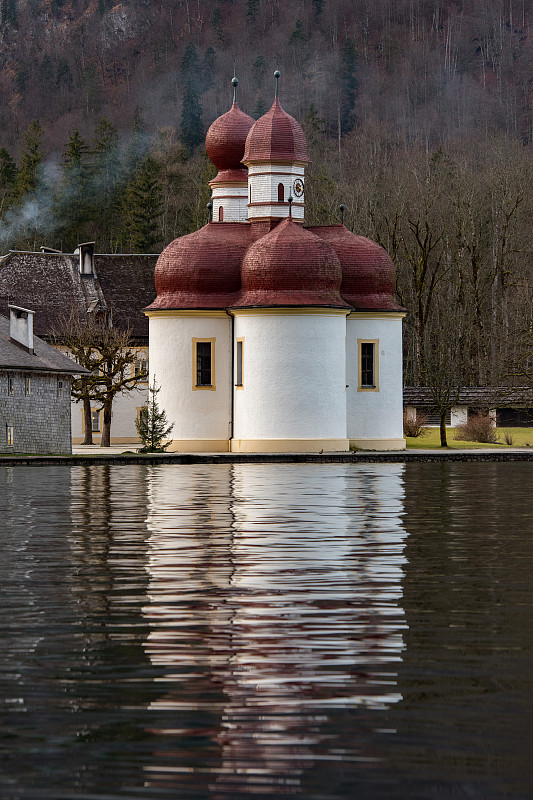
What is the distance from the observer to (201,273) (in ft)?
179

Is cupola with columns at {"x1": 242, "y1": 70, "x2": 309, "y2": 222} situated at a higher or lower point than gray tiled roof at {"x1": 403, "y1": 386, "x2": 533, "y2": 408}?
higher

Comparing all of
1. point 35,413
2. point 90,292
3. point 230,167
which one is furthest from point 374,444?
point 90,292

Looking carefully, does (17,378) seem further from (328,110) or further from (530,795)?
(328,110)

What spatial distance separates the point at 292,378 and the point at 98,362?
10.4 meters

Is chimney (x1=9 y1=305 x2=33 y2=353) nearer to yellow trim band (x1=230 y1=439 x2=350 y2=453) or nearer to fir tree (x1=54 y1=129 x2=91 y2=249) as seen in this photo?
yellow trim band (x1=230 y1=439 x2=350 y2=453)

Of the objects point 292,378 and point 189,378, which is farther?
point 189,378

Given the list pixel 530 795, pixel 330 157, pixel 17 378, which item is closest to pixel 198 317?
pixel 17 378

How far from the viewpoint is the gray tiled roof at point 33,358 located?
50.8m

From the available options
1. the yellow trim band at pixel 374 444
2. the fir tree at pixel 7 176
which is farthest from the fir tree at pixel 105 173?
the yellow trim band at pixel 374 444

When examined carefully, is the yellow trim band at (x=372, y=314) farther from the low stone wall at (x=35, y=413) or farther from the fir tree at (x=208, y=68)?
the fir tree at (x=208, y=68)

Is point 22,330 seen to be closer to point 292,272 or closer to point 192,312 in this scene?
point 192,312

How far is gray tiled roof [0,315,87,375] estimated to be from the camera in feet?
167

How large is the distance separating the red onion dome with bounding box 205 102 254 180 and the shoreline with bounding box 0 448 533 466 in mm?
14361

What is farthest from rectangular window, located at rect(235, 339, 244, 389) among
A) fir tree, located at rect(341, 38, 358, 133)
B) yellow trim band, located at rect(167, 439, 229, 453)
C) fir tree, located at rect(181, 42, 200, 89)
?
fir tree, located at rect(181, 42, 200, 89)
